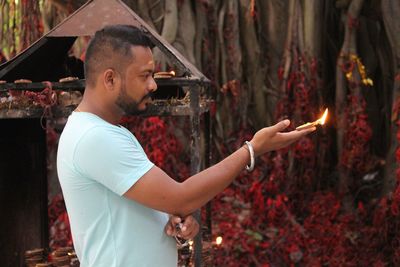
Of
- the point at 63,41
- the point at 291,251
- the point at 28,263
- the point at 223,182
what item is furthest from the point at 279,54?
the point at 223,182

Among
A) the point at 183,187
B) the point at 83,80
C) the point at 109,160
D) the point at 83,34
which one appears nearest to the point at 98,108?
the point at 109,160

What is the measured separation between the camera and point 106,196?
6.94 feet

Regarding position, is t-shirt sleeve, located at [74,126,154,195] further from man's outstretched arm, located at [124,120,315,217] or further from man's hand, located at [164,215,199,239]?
man's hand, located at [164,215,199,239]

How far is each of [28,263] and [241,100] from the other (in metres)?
3.12

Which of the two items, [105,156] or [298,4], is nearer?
[105,156]

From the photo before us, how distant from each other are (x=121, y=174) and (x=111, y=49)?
382 mm

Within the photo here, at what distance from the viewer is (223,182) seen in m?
2.15

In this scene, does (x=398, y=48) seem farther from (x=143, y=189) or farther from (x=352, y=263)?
(x=143, y=189)

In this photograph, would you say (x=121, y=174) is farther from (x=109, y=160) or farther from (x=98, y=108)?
(x=98, y=108)

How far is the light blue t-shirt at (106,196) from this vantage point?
2.06 m

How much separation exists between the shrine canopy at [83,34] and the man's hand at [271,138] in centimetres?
128

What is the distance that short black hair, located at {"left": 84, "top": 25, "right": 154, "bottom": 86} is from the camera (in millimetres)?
2199

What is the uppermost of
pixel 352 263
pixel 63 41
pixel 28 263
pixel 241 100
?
pixel 63 41

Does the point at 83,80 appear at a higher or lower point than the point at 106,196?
higher
